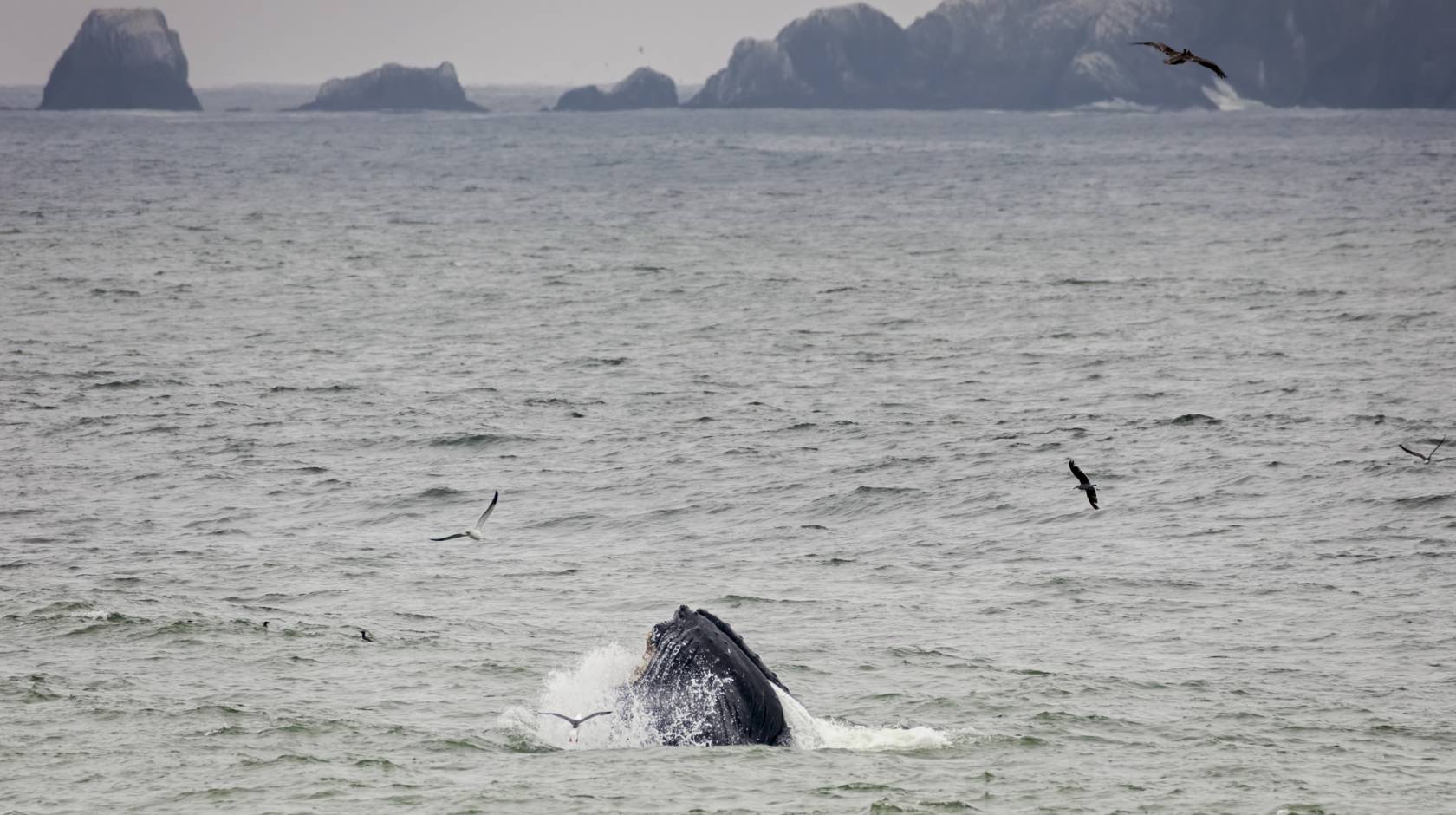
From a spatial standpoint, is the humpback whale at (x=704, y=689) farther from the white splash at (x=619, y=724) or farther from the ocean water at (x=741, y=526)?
the ocean water at (x=741, y=526)

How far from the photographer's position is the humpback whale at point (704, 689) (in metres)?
17.5

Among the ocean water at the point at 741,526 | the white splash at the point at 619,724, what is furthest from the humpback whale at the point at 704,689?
the ocean water at the point at 741,526

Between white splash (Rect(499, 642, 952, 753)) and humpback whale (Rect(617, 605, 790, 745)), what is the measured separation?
48 mm

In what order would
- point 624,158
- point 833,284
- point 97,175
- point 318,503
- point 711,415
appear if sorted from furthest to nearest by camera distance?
point 624,158, point 97,175, point 833,284, point 711,415, point 318,503

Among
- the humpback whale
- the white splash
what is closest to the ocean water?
the white splash

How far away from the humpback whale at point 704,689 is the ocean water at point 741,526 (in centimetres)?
30

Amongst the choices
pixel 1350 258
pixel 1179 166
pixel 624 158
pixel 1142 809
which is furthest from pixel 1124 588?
pixel 624 158

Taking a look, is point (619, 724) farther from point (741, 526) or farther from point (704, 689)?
point (741, 526)

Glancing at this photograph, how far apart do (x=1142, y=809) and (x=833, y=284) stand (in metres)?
47.2

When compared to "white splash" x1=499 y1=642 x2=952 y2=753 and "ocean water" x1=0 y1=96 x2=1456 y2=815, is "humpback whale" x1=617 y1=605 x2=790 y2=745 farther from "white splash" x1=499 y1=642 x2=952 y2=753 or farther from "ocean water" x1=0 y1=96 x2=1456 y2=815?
"ocean water" x1=0 y1=96 x2=1456 y2=815

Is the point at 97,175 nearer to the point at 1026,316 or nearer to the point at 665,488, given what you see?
the point at 1026,316

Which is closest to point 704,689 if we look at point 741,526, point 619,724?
point 619,724

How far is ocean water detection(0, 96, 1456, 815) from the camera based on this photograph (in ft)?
59.5

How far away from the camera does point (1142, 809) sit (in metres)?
16.6
